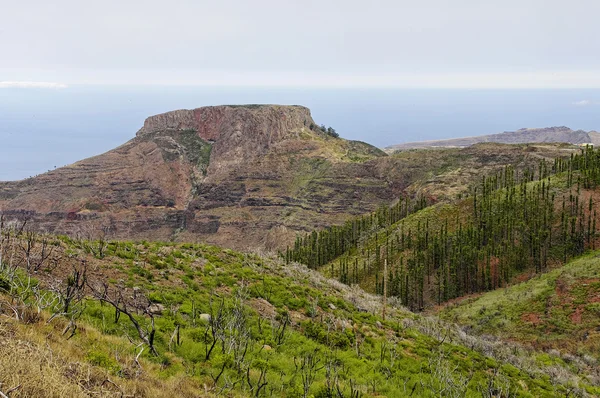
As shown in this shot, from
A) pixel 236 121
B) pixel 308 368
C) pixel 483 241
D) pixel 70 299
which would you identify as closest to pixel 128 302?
pixel 70 299

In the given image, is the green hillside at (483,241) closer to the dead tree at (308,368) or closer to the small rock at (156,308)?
the dead tree at (308,368)

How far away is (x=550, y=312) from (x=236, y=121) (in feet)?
378

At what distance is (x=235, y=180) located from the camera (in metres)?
117

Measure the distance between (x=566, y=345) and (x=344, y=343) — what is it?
835 inches

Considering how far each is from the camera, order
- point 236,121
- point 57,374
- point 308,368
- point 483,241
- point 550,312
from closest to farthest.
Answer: point 57,374 → point 308,368 → point 550,312 → point 483,241 → point 236,121

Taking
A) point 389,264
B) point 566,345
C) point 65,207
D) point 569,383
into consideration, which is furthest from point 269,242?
Answer: point 569,383

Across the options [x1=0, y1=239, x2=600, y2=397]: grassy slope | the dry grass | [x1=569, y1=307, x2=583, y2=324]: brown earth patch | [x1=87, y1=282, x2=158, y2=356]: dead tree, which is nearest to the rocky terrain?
[x1=569, y1=307, x2=583, y2=324]: brown earth patch

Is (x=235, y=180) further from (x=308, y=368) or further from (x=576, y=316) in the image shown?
(x=308, y=368)

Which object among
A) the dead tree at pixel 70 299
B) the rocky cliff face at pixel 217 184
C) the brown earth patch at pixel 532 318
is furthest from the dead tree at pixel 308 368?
the rocky cliff face at pixel 217 184

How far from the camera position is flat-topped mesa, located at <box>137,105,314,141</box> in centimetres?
13300

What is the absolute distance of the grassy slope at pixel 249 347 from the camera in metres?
8.72

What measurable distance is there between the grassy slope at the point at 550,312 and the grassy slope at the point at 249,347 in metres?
6.32

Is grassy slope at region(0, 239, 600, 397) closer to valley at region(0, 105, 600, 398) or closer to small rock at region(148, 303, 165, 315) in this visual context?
valley at region(0, 105, 600, 398)

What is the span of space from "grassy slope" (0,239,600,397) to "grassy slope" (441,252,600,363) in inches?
249
